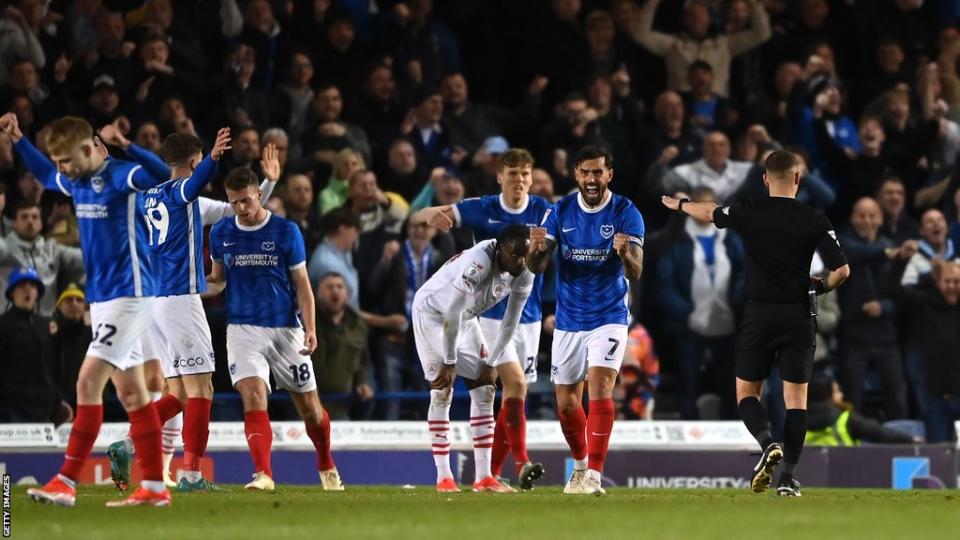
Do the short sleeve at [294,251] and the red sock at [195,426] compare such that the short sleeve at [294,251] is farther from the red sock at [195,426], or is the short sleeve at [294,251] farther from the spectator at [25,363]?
the spectator at [25,363]

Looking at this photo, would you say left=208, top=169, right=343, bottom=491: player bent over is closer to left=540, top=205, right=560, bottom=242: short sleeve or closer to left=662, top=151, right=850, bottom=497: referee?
left=540, top=205, right=560, bottom=242: short sleeve

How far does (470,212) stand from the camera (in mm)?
15000

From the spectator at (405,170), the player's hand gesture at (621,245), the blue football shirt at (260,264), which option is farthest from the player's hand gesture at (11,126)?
the spectator at (405,170)

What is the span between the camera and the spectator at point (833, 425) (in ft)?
61.8

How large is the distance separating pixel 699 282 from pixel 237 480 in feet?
18.9

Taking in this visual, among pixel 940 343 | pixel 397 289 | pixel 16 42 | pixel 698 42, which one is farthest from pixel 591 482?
pixel 698 42

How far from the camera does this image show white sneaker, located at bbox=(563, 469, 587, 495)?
1401 centimetres

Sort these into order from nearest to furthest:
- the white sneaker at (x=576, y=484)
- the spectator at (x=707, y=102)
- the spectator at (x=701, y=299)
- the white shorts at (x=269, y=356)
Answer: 1. the white sneaker at (x=576, y=484)
2. the white shorts at (x=269, y=356)
3. the spectator at (x=701, y=299)
4. the spectator at (x=707, y=102)

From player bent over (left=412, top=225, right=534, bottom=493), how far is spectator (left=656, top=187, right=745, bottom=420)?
606cm

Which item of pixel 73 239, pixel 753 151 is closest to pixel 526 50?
pixel 753 151

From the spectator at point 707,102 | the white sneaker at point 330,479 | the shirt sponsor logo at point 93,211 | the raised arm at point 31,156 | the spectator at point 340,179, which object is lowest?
the white sneaker at point 330,479

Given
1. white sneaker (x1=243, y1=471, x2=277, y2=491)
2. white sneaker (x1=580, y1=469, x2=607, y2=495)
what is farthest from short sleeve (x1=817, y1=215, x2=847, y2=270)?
white sneaker (x1=243, y1=471, x2=277, y2=491)

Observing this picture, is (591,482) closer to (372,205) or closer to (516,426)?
(516,426)

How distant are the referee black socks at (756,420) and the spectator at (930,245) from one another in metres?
7.91
